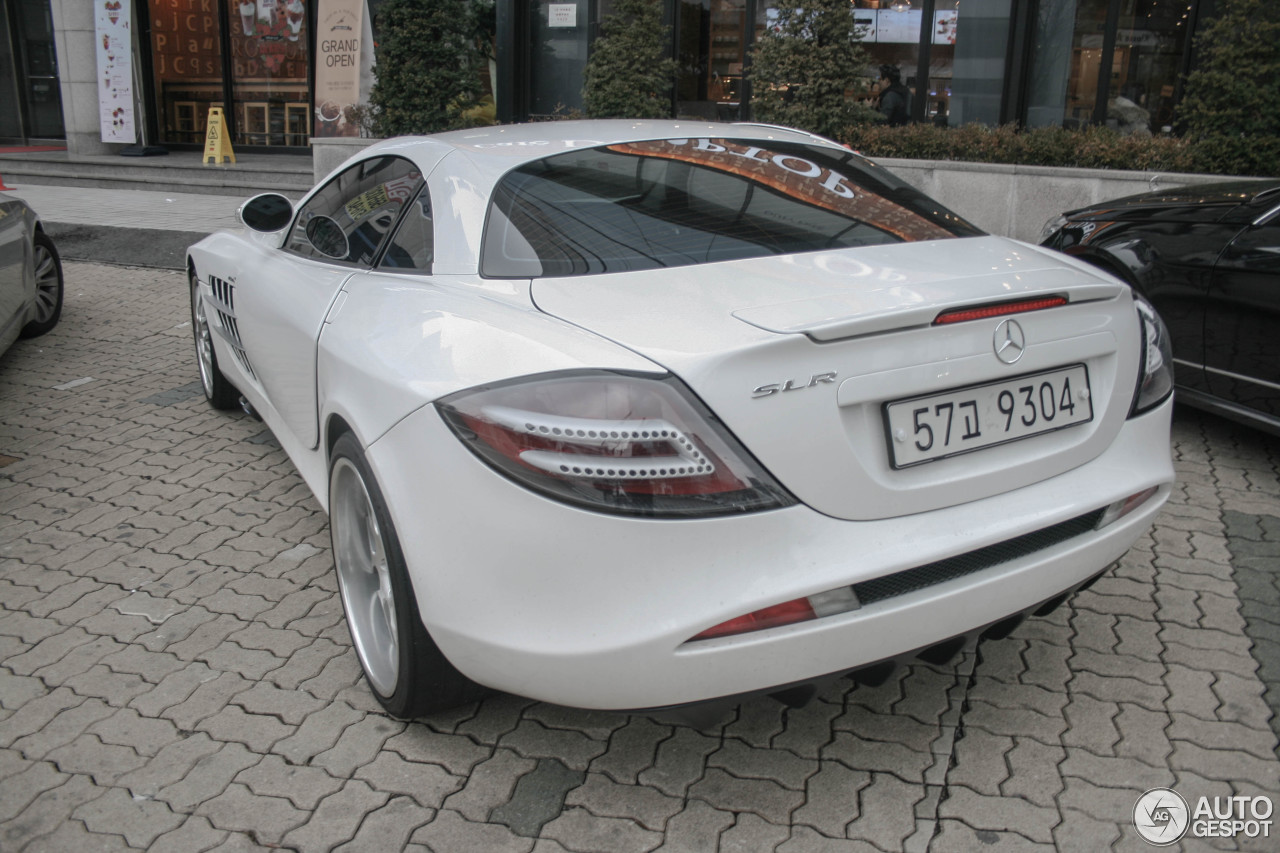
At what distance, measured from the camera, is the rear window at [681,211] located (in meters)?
2.43

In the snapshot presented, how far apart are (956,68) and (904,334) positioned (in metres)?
11.5

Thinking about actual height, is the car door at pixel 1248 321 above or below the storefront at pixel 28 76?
below

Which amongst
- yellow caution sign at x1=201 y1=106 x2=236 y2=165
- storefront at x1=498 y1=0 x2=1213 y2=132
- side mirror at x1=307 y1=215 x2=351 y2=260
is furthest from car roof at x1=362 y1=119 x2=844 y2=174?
yellow caution sign at x1=201 y1=106 x2=236 y2=165

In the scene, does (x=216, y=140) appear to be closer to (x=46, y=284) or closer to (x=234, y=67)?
(x=234, y=67)

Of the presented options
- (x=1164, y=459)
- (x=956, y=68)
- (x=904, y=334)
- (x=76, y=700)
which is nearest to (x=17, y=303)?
(x=76, y=700)

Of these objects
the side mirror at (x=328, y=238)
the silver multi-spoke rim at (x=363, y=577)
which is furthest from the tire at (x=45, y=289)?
the silver multi-spoke rim at (x=363, y=577)

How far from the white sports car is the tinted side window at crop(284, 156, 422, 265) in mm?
225

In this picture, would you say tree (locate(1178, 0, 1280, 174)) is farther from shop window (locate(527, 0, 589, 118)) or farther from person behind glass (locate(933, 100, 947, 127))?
shop window (locate(527, 0, 589, 118))

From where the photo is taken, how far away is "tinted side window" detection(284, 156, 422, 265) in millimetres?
2988

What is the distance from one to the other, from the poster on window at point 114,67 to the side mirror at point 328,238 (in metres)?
13.8

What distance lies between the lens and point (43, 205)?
40.7ft

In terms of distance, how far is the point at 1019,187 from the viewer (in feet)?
29.6

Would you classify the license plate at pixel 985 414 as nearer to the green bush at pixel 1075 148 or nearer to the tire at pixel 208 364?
the tire at pixel 208 364

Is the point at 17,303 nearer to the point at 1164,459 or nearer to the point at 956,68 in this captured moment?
the point at 1164,459
